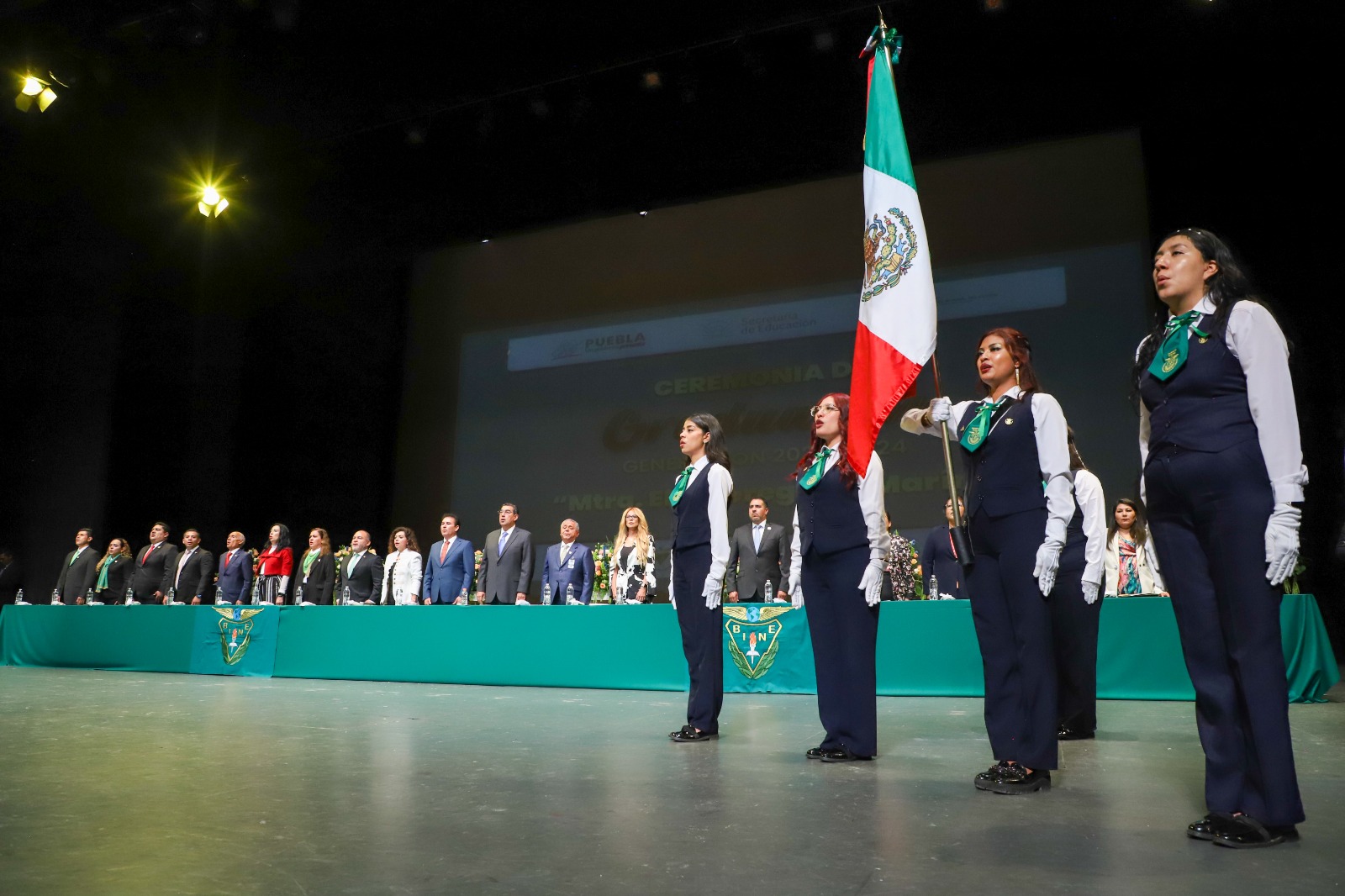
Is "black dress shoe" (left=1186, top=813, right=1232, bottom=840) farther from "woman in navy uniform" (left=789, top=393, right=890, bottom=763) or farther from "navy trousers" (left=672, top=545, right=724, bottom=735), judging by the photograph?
"navy trousers" (left=672, top=545, right=724, bottom=735)

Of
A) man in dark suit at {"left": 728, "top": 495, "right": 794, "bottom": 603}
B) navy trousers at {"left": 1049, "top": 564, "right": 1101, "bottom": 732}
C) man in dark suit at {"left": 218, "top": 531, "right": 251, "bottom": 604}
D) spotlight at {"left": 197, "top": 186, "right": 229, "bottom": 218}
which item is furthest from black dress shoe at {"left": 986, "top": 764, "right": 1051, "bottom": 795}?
spotlight at {"left": 197, "top": 186, "right": 229, "bottom": 218}

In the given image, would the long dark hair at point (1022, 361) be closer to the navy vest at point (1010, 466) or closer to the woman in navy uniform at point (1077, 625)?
the navy vest at point (1010, 466)

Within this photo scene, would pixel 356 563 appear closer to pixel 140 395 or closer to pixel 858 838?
pixel 140 395

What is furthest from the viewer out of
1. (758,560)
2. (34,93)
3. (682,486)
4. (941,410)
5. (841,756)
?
(34,93)

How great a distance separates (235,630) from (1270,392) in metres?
7.37

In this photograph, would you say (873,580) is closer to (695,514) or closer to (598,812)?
(695,514)

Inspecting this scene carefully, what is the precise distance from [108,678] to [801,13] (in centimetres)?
756

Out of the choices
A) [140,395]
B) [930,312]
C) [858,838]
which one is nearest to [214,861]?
[858,838]

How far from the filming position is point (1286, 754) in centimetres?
196

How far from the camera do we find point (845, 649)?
3268mm

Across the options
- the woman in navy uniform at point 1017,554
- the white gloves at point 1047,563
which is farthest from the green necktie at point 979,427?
the white gloves at point 1047,563

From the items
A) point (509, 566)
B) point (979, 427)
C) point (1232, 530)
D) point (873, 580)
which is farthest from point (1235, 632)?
point (509, 566)

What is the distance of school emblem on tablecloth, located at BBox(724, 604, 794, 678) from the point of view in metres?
5.89

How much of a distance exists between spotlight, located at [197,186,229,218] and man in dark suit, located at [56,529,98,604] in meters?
3.65
